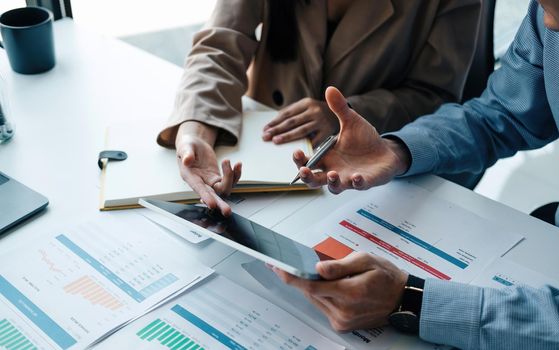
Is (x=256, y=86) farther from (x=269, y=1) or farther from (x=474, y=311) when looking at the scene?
(x=474, y=311)

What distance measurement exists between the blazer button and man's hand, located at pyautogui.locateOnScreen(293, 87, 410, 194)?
0.48m

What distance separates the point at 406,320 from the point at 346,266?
0.11m

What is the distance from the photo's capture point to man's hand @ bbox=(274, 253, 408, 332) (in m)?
0.83

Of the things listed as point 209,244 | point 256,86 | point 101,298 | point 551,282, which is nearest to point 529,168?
point 256,86

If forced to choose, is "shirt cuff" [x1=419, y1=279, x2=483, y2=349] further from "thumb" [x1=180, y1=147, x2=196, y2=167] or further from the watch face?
"thumb" [x1=180, y1=147, x2=196, y2=167]

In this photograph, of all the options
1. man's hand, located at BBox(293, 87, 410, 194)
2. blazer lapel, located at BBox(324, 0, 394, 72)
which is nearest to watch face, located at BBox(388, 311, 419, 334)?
man's hand, located at BBox(293, 87, 410, 194)

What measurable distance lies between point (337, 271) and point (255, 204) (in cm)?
28

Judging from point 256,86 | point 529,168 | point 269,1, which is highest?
→ point 269,1

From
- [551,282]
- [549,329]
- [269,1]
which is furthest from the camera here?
[269,1]

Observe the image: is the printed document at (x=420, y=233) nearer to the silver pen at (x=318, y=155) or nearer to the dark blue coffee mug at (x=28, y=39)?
the silver pen at (x=318, y=155)

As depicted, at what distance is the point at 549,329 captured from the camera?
829 millimetres

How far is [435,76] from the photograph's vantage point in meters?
1.42

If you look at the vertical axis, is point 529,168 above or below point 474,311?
below

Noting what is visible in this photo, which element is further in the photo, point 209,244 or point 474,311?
point 209,244
